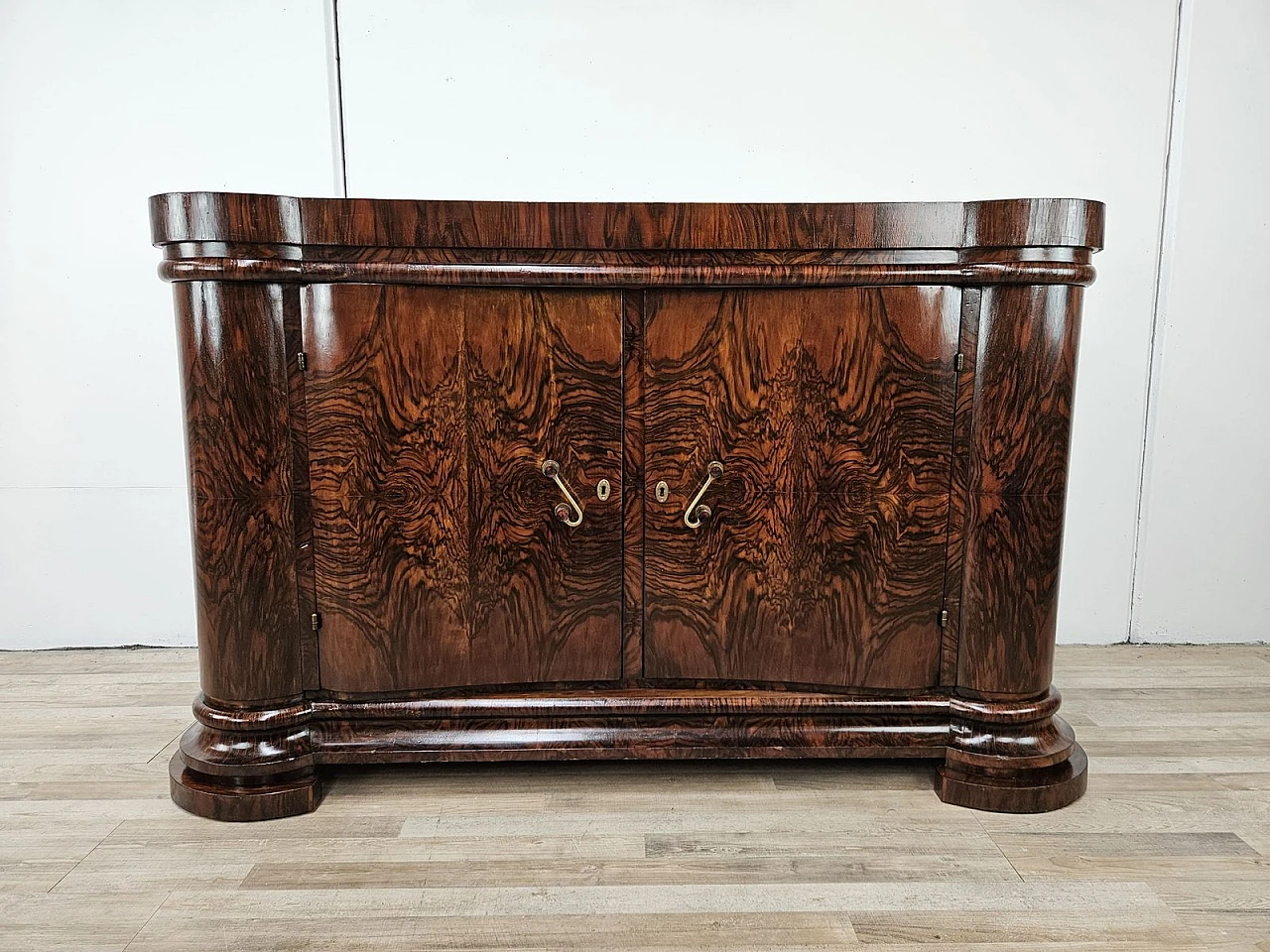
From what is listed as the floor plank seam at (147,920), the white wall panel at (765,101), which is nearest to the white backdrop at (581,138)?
the white wall panel at (765,101)

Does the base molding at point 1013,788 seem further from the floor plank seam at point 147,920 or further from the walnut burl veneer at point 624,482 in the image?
the floor plank seam at point 147,920

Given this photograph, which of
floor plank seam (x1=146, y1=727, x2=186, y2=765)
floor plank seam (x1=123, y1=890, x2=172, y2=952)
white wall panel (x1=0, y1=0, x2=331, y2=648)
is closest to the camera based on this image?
floor plank seam (x1=123, y1=890, x2=172, y2=952)

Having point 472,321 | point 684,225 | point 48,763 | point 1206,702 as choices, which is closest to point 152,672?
point 48,763

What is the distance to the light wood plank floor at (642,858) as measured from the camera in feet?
4.11

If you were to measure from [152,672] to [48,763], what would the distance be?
0.54 metres

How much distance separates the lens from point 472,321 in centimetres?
155

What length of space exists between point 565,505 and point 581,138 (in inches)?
47.0

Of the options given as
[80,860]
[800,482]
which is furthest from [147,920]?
[800,482]

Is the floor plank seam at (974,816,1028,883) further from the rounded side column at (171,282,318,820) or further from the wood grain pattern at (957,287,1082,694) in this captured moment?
the rounded side column at (171,282,318,820)

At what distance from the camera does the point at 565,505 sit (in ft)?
5.26

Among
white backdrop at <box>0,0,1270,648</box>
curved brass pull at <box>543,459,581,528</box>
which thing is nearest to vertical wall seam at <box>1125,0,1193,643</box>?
white backdrop at <box>0,0,1270,648</box>

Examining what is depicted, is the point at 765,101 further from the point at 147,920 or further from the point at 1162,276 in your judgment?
the point at 147,920

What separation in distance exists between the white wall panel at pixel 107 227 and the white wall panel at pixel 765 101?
24 cm

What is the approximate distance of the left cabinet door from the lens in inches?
60.8
